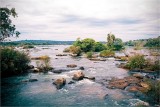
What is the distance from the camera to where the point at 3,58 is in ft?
77.6

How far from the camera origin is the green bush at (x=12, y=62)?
23797 millimetres

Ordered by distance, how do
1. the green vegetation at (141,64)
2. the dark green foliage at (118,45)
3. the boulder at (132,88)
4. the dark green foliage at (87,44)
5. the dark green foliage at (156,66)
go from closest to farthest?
1. the boulder at (132,88)
2. the dark green foliage at (156,66)
3. the green vegetation at (141,64)
4. the dark green foliage at (87,44)
5. the dark green foliage at (118,45)

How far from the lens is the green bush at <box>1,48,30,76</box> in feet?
78.1

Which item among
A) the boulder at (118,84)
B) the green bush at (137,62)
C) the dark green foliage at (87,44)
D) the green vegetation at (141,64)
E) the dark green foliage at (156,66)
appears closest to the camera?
the boulder at (118,84)

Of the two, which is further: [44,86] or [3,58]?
[3,58]

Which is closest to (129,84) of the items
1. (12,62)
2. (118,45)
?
(12,62)

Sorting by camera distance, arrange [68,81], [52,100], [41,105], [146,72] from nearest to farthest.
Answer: [41,105]
[52,100]
[68,81]
[146,72]

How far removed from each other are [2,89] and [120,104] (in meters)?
11.1

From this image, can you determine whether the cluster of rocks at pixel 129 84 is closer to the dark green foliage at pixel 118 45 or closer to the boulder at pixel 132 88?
the boulder at pixel 132 88

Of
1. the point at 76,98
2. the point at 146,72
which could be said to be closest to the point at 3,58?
the point at 76,98

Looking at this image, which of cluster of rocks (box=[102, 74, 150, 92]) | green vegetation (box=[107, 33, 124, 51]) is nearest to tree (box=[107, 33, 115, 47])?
green vegetation (box=[107, 33, 124, 51])

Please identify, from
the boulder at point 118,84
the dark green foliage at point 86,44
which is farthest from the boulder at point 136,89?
the dark green foliage at point 86,44

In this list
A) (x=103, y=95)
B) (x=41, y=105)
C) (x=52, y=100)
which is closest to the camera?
(x=41, y=105)

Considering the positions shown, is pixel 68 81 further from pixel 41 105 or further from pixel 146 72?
pixel 146 72
